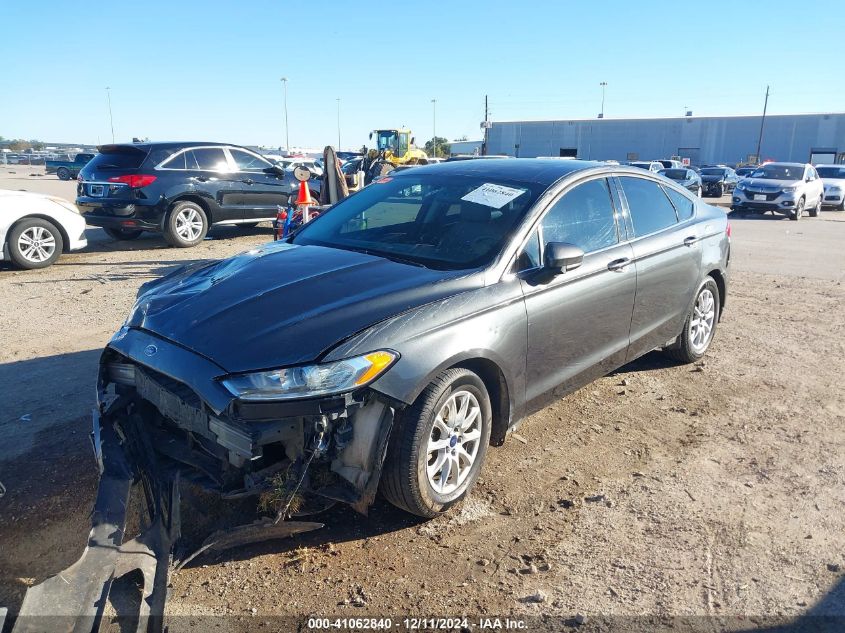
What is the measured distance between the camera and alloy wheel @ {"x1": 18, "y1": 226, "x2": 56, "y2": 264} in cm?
911

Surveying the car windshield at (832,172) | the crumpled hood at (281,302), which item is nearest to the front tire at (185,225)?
the crumpled hood at (281,302)

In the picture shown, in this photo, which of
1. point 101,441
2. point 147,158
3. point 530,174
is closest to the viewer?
point 101,441

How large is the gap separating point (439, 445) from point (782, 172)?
2124 cm

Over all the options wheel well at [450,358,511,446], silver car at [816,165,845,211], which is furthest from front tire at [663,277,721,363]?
silver car at [816,165,845,211]

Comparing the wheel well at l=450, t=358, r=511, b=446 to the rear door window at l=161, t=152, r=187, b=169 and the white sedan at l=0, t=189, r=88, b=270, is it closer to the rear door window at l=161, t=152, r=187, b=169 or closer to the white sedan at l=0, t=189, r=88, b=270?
the white sedan at l=0, t=189, r=88, b=270

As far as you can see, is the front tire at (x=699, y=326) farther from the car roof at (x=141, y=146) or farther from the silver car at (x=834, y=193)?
the silver car at (x=834, y=193)

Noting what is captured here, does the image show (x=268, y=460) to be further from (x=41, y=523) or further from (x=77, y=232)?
(x=77, y=232)

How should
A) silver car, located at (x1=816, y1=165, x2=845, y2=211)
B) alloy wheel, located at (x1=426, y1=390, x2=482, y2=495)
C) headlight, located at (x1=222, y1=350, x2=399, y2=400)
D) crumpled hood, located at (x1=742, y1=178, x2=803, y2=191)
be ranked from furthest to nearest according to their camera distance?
silver car, located at (x1=816, y1=165, x2=845, y2=211) < crumpled hood, located at (x1=742, y1=178, x2=803, y2=191) < alloy wheel, located at (x1=426, y1=390, x2=482, y2=495) < headlight, located at (x1=222, y1=350, x2=399, y2=400)

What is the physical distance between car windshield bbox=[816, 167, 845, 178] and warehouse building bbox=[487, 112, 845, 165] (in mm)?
30719

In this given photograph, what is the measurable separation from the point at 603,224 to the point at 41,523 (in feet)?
12.3

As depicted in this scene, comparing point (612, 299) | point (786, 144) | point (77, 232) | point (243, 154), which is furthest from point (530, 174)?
point (786, 144)

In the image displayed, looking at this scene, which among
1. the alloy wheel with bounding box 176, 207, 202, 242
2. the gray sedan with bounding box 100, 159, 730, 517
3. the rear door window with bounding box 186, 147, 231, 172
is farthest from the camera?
the rear door window with bounding box 186, 147, 231, 172

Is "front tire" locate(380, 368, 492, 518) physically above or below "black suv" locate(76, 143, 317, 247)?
below

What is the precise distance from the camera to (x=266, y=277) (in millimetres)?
3580
